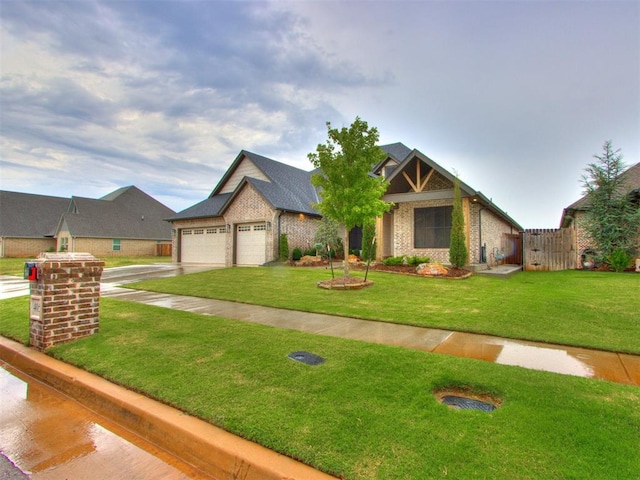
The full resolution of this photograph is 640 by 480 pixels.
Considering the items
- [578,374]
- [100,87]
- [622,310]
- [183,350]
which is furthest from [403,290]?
[100,87]

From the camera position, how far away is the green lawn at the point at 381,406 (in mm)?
2186

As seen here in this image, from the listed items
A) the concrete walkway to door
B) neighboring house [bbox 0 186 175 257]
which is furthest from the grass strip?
the concrete walkway to door

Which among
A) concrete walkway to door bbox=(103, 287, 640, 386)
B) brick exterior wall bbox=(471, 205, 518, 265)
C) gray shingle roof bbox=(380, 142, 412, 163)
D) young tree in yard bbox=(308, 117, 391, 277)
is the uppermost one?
gray shingle roof bbox=(380, 142, 412, 163)

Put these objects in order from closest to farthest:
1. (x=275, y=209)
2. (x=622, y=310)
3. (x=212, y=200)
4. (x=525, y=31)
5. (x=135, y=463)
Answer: (x=135, y=463) < (x=622, y=310) < (x=525, y=31) < (x=275, y=209) < (x=212, y=200)

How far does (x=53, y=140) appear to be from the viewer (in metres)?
21.8

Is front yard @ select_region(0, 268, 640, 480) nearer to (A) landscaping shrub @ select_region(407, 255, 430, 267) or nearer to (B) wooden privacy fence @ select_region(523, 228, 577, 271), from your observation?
(A) landscaping shrub @ select_region(407, 255, 430, 267)

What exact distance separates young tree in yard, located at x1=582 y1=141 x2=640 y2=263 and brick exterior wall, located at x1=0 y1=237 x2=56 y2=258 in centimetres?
4430

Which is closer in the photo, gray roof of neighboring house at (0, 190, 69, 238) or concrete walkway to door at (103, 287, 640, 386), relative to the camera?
concrete walkway to door at (103, 287, 640, 386)

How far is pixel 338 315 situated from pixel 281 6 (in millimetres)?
9593

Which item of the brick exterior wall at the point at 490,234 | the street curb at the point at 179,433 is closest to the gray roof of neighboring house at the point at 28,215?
the street curb at the point at 179,433

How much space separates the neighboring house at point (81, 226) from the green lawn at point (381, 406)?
33.8 metres

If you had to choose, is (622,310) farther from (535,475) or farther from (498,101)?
(498,101)

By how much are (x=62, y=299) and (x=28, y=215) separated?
40792mm

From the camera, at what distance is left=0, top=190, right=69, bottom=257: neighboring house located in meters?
33.3
